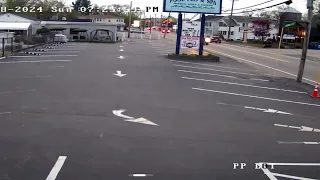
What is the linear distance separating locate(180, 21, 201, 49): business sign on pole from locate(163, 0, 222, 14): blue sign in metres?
1.27

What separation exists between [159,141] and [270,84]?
11.2 metres

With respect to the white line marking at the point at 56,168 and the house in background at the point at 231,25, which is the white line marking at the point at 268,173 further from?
the house in background at the point at 231,25

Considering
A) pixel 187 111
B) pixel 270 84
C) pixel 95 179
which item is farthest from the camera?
pixel 270 84

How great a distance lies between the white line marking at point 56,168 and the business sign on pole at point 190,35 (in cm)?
2428

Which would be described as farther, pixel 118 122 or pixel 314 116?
pixel 314 116

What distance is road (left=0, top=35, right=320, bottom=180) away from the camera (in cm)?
A: 622

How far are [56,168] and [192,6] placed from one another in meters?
24.8

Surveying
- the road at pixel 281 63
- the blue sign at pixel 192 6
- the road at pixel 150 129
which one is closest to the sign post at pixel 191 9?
the blue sign at pixel 192 6

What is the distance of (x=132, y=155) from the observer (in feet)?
22.3

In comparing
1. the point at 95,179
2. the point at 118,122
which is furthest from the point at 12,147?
the point at 118,122

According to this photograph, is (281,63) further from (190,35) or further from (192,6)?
(192,6)

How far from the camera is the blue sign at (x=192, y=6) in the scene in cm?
2911

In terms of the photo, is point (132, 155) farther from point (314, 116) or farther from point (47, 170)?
point (314, 116)

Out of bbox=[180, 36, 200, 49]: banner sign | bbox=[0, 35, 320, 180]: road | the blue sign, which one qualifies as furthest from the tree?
bbox=[0, 35, 320, 180]: road
